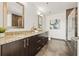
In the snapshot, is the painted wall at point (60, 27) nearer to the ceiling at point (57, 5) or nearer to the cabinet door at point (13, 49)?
the ceiling at point (57, 5)

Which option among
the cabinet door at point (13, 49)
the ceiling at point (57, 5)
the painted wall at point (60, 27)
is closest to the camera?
the cabinet door at point (13, 49)

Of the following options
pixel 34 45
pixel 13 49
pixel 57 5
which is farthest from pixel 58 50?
pixel 13 49

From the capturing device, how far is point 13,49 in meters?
1.46

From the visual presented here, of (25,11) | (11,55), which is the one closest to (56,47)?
(25,11)

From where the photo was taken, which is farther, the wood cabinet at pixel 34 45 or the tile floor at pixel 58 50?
the tile floor at pixel 58 50

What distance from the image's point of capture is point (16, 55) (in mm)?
1556

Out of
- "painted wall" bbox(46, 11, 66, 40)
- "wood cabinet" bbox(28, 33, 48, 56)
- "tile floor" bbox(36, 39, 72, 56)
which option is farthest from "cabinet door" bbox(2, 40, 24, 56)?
"painted wall" bbox(46, 11, 66, 40)

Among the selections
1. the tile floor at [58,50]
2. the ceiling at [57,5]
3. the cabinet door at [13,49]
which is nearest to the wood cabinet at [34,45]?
the tile floor at [58,50]

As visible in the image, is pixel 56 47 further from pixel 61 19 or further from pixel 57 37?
pixel 61 19

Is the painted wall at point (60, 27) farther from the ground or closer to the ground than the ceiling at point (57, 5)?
closer to the ground

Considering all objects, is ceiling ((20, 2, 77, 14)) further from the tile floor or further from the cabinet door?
the cabinet door

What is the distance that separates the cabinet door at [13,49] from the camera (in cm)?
127

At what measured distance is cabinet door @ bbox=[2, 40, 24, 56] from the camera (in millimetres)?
1272

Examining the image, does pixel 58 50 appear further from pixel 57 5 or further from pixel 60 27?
pixel 57 5
